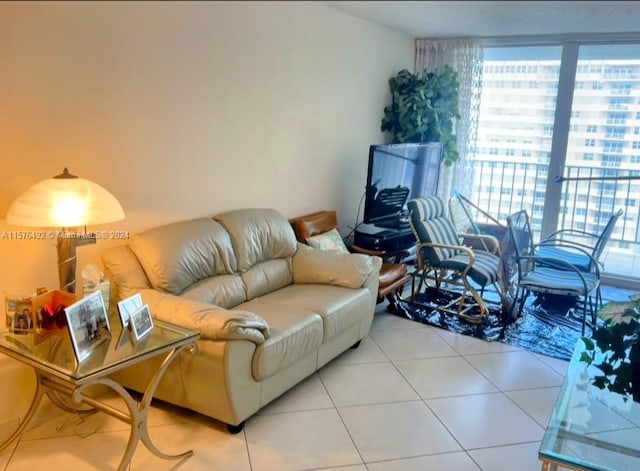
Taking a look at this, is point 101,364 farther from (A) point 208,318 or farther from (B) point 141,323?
(A) point 208,318

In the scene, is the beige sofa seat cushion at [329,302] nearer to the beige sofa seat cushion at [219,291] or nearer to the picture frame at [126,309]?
the beige sofa seat cushion at [219,291]

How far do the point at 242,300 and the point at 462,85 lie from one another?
3.20m

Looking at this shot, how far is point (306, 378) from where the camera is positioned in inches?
112

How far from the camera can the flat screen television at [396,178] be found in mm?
3953

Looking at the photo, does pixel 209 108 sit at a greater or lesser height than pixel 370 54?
lesser

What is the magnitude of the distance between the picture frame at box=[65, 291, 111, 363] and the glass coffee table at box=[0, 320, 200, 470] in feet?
0.09

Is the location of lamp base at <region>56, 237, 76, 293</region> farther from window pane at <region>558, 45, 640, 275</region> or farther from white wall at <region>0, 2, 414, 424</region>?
window pane at <region>558, 45, 640, 275</region>

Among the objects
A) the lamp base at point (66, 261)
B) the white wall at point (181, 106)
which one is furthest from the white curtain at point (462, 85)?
the lamp base at point (66, 261)

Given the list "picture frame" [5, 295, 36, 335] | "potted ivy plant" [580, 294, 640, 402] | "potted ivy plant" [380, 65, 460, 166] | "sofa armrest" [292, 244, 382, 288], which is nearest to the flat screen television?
"potted ivy plant" [380, 65, 460, 166]

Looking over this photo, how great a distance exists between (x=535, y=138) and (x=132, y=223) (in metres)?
3.85

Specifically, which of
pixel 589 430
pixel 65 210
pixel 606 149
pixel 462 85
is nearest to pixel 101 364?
pixel 65 210

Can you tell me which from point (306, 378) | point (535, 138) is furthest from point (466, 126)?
point (306, 378)

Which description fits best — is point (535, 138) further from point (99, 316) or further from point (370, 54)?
point (99, 316)

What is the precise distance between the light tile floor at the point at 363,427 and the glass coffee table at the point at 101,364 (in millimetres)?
148
